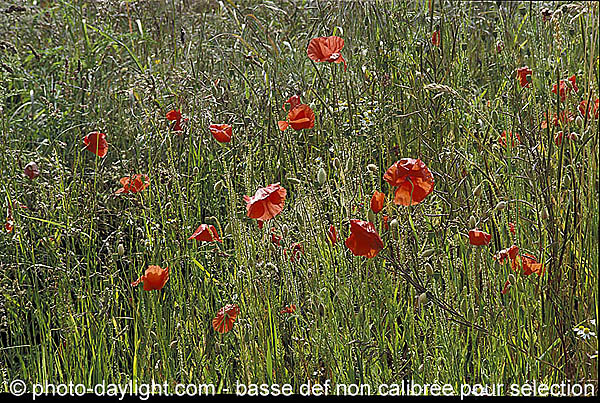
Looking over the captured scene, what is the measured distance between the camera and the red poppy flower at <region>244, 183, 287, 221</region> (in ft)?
3.27

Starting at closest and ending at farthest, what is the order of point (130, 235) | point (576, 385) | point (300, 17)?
point (576, 385), point (130, 235), point (300, 17)

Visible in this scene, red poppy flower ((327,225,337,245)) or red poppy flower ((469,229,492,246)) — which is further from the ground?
red poppy flower ((327,225,337,245))

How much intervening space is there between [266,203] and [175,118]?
53 cm

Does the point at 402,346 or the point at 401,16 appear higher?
the point at 401,16

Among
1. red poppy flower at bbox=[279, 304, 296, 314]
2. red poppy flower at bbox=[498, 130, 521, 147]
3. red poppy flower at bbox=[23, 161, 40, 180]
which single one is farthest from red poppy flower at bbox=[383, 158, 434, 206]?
red poppy flower at bbox=[23, 161, 40, 180]

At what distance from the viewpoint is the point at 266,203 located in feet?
3.30

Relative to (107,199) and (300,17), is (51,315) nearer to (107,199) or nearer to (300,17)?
(107,199)

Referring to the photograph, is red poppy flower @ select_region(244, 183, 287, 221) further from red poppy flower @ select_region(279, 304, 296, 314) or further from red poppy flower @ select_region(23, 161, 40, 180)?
red poppy flower @ select_region(23, 161, 40, 180)

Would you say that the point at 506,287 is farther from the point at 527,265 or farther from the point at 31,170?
the point at 31,170

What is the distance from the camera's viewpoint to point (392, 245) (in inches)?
47.6

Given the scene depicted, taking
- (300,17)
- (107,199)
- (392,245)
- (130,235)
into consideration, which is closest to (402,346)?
(392,245)

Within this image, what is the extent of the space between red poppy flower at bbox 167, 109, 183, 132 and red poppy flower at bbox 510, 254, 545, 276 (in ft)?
2.48

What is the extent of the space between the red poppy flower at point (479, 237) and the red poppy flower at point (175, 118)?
705 mm

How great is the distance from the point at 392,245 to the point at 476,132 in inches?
15.2
